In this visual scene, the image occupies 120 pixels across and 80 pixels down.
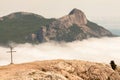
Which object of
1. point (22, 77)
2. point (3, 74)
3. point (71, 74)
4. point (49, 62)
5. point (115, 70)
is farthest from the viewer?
point (115, 70)

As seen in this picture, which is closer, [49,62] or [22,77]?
[22,77]

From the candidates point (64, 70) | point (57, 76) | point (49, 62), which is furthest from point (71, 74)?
point (57, 76)

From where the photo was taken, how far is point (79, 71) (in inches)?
3204

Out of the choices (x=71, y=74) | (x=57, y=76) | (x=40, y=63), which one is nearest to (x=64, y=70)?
(x=71, y=74)

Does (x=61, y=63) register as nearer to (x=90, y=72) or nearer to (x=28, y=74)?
(x=90, y=72)

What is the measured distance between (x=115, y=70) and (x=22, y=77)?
3678cm

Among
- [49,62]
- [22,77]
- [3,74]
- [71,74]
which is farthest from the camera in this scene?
[49,62]

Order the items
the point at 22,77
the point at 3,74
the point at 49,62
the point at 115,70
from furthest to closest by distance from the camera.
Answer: the point at 115,70 < the point at 49,62 < the point at 3,74 < the point at 22,77

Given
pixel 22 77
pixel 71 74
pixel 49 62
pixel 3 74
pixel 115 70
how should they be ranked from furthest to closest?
pixel 115 70
pixel 49 62
pixel 71 74
pixel 3 74
pixel 22 77

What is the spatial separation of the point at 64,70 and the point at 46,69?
14.4ft

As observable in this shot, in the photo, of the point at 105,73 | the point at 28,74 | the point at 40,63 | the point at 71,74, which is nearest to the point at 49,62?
the point at 40,63

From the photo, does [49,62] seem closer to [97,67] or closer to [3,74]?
[97,67]

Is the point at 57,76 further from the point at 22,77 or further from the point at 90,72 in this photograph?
the point at 90,72

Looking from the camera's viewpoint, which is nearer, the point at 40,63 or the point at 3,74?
the point at 3,74
